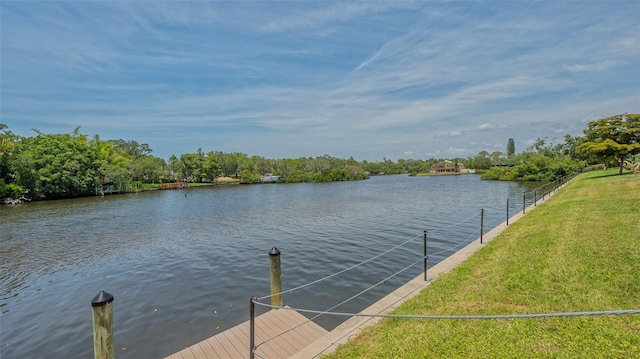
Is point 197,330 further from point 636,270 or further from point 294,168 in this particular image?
point 294,168

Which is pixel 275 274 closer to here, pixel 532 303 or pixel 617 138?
pixel 532 303

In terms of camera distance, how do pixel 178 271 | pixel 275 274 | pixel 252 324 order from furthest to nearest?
pixel 178 271 → pixel 275 274 → pixel 252 324

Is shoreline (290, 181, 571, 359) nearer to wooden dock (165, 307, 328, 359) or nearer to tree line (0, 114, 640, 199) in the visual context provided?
wooden dock (165, 307, 328, 359)

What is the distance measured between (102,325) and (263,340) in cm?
241

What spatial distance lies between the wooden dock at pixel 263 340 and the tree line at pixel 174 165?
2935cm

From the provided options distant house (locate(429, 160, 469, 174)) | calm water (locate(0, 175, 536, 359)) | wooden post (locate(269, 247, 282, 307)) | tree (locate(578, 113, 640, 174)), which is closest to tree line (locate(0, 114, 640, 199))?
tree (locate(578, 113, 640, 174))

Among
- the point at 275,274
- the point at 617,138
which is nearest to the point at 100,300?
the point at 275,274

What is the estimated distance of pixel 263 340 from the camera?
5.20 meters

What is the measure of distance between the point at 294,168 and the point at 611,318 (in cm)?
9662

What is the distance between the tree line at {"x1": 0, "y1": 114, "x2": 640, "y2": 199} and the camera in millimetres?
25406

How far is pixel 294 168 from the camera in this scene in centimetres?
9975

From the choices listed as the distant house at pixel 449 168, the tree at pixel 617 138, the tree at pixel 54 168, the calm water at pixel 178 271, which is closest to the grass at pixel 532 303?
the calm water at pixel 178 271

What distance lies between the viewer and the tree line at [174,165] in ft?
83.4

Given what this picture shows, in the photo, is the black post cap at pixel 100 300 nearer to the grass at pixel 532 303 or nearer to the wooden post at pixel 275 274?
the wooden post at pixel 275 274
